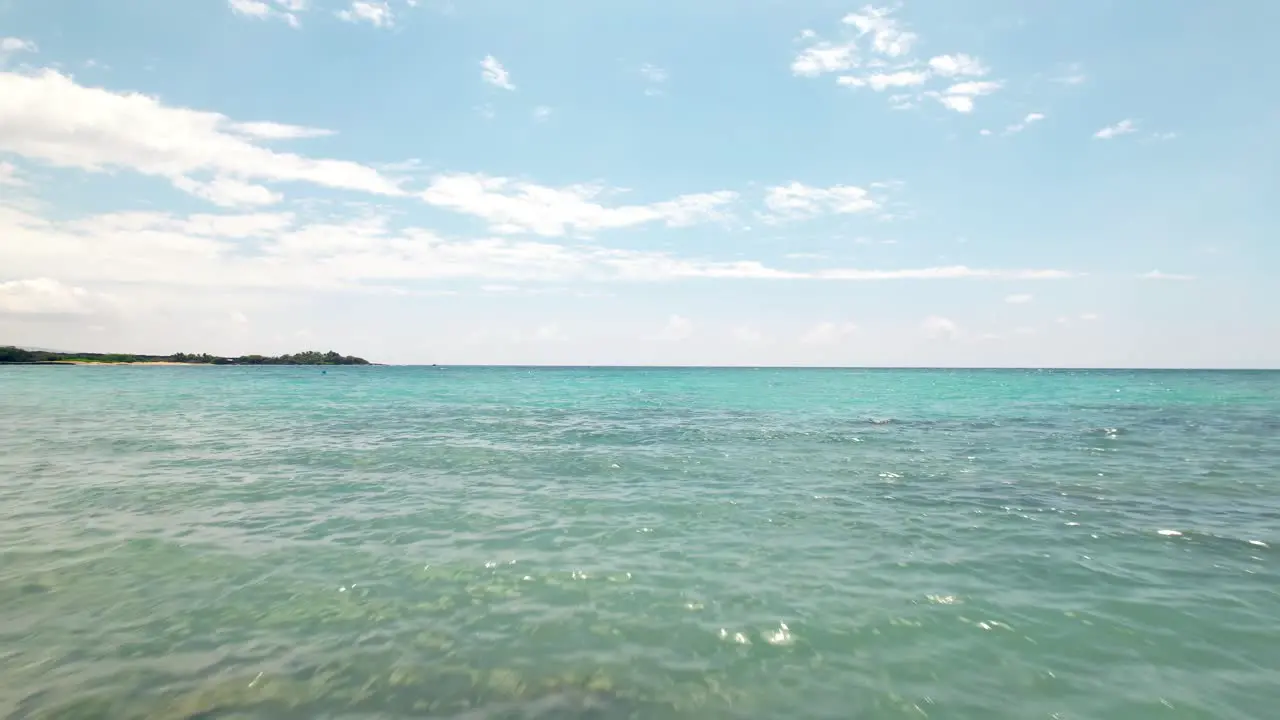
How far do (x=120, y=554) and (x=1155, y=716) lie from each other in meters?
17.5

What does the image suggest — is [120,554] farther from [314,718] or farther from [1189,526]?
[1189,526]

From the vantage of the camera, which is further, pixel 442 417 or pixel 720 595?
pixel 442 417

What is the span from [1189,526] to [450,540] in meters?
17.6

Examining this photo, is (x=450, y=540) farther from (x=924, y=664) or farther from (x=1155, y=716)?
(x=1155, y=716)

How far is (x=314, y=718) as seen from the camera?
22.9 ft

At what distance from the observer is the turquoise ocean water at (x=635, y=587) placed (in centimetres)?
755

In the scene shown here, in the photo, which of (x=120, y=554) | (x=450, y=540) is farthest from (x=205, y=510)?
(x=450, y=540)

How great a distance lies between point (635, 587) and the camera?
10883 millimetres

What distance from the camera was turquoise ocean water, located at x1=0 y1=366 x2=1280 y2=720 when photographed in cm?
755

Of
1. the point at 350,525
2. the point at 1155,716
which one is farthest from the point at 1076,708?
the point at 350,525

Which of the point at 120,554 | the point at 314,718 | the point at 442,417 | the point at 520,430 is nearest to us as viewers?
the point at 314,718

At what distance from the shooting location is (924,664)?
27.1ft

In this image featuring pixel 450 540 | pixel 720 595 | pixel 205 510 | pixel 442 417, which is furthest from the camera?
pixel 442 417

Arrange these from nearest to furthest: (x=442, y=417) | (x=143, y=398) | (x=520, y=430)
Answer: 1. (x=520, y=430)
2. (x=442, y=417)
3. (x=143, y=398)
